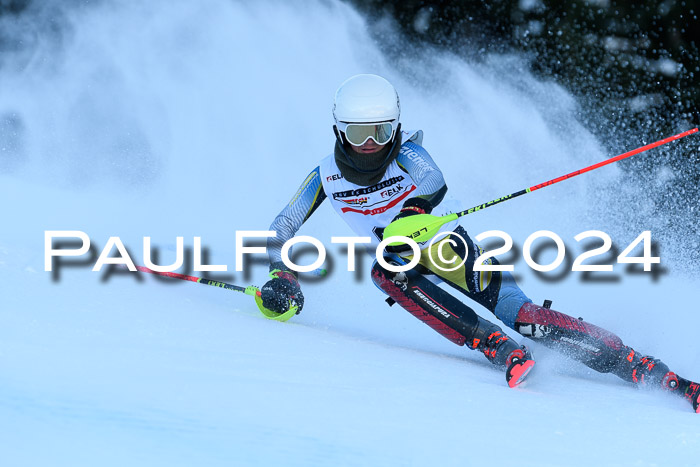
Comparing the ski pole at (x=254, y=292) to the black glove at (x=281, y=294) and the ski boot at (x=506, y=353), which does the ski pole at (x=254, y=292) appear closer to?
the black glove at (x=281, y=294)

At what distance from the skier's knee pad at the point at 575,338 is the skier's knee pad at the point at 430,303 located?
234 millimetres

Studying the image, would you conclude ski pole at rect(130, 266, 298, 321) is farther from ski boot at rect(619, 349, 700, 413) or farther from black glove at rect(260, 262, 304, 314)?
ski boot at rect(619, 349, 700, 413)

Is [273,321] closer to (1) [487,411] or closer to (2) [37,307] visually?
(2) [37,307]

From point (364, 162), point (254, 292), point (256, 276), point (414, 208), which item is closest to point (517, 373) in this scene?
point (414, 208)

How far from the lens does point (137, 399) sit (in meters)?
2.24

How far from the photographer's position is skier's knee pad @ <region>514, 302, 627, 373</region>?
126 inches

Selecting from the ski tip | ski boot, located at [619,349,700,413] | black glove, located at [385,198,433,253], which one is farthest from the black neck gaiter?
ski boot, located at [619,349,700,413]

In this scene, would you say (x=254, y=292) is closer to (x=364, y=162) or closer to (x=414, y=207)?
(x=364, y=162)

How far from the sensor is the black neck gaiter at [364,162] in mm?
3514

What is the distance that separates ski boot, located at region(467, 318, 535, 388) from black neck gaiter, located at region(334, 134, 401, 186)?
2.45 ft

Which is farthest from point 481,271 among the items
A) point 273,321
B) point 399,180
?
point 273,321

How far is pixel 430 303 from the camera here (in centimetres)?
334

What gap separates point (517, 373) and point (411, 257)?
84 centimetres

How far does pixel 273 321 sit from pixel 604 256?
131 inches
